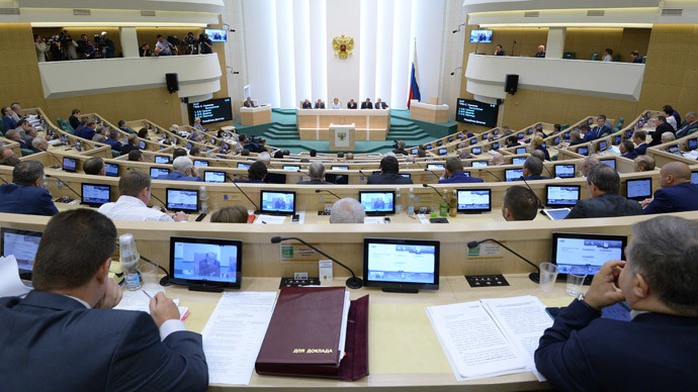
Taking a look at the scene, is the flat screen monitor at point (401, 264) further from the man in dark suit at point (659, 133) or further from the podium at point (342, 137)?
the podium at point (342, 137)

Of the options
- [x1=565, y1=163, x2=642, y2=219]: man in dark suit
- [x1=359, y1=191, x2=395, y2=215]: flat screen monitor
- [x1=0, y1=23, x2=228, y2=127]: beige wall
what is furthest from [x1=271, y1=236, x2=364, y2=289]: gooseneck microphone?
[x1=0, y1=23, x2=228, y2=127]: beige wall

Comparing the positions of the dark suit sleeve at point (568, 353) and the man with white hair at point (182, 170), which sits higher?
the dark suit sleeve at point (568, 353)

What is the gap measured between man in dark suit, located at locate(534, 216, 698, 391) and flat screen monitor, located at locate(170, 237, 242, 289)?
1.60 m

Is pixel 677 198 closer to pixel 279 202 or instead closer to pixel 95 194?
pixel 279 202

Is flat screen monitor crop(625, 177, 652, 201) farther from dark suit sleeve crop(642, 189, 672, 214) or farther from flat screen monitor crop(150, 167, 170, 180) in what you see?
flat screen monitor crop(150, 167, 170, 180)

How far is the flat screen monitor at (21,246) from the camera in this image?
2.44 meters

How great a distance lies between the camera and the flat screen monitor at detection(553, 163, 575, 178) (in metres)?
6.11

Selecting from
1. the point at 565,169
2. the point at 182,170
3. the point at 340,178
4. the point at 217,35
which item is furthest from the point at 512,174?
the point at 217,35

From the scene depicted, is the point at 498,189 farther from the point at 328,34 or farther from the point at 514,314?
the point at 328,34

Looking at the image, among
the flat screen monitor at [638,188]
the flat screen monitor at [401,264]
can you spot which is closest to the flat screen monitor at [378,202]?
the flat screen monitor at [401,264]

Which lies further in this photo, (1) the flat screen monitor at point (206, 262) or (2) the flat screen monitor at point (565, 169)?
(2) the flat screen monitor at point (565, 169)

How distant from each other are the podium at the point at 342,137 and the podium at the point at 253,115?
11.8 feet

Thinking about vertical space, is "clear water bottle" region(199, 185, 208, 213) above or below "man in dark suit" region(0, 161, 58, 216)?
below

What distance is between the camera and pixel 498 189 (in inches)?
189
